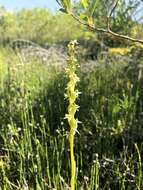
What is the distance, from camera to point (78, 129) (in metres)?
3.40

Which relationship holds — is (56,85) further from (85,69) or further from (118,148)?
(118,148)

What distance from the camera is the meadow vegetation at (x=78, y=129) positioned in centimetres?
246

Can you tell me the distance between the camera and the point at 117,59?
6.65 m

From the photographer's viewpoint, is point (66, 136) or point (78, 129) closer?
point (66, 136)

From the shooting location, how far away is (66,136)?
2.96m

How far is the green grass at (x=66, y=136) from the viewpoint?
242 centimetres

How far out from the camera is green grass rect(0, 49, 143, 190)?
2424 mm

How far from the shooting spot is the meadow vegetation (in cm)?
246

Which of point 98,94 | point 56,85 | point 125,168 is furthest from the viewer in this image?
point 56,85

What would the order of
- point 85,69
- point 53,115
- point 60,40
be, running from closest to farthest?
point 53,115
point 85,69
point 60,40

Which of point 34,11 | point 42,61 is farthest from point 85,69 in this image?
point 34,11

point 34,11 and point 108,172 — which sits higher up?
point 34,11

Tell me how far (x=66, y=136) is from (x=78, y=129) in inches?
17.4

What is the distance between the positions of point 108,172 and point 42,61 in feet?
13.3
